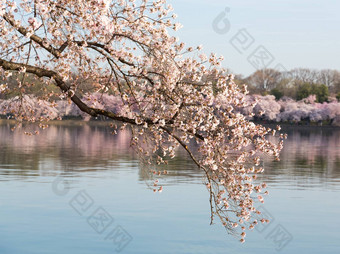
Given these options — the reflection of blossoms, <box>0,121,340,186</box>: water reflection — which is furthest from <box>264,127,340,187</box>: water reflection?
the reflection of blossoms

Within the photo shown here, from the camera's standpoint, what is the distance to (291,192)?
88.1 ft

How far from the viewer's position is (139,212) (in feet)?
69.8

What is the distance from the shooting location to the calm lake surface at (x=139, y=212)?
1700 centimetres

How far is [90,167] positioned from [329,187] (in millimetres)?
13591

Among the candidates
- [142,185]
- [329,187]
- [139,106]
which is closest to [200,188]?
[142,185]

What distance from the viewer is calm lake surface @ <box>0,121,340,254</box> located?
55.8 ft

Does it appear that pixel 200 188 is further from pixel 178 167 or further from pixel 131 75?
pixel 131 75

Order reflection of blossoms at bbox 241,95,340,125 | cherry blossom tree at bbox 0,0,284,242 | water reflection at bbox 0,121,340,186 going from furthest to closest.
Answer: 1. reflection of blossoms at bbox 241,95,340,125
2. water reflection at bbox 0,121,340,186
3. cherry blossom tree at bbox 0,0,284,242

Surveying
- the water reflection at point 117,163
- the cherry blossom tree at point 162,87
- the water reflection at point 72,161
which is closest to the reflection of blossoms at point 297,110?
the water reflection at point 117,163

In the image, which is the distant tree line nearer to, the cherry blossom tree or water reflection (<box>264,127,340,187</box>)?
water reflection (<box>264,127,340,187</box>)

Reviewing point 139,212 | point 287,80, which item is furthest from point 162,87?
point 287,80

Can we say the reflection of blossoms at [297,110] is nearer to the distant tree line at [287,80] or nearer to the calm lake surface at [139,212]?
the distant tree line at [287,80]

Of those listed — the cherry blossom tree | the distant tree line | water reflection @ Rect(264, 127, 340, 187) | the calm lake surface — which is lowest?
the calm lake surface

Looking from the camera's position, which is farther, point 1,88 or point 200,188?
point 200,188
